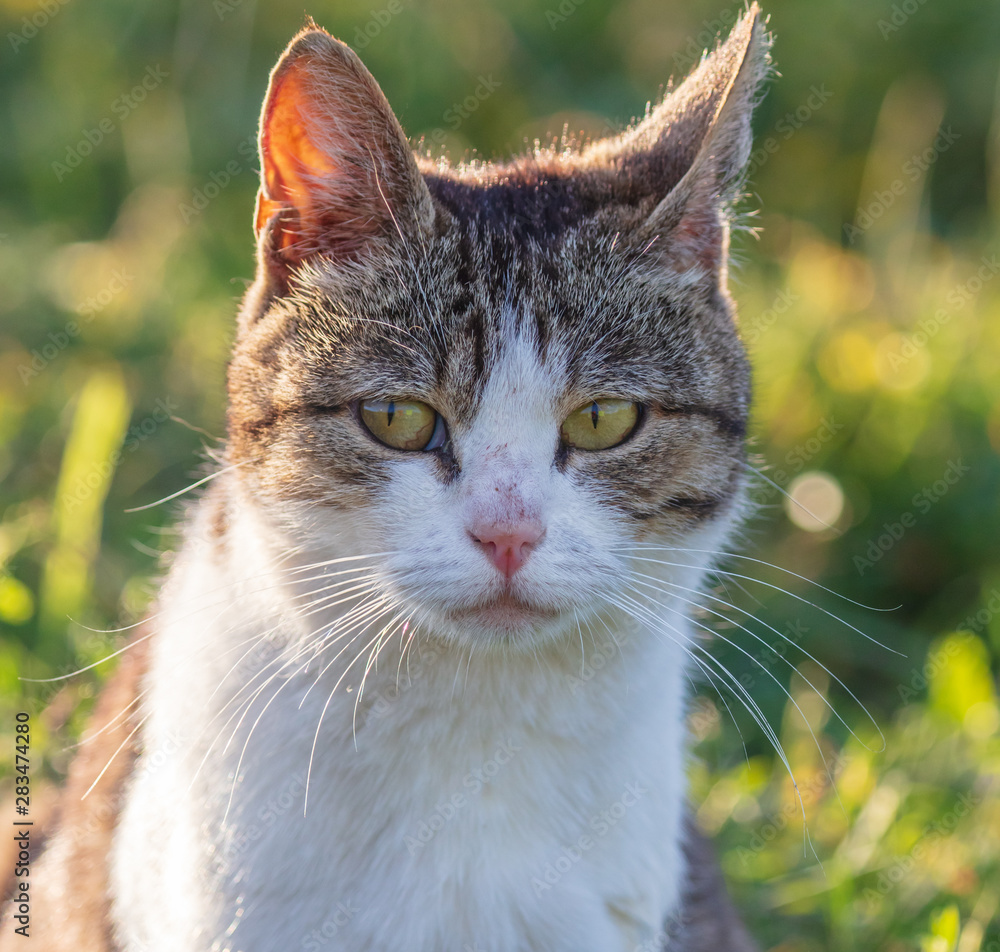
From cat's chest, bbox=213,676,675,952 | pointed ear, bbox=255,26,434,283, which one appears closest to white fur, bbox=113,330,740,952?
cat's chest, bbox=213,676,675,952

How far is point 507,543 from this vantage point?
1.52 meters

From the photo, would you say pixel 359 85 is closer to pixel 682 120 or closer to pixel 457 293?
pixel 457 293

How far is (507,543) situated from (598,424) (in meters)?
0.32

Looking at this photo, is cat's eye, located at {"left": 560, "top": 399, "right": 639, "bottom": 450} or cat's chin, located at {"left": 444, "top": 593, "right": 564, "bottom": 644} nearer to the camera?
cat's chin, located at {"left": 444, "top": 593, "right": 564, "bottom": 644}

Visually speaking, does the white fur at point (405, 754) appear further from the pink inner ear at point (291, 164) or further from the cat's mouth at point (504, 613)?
the pink inner ear at point (291, 164)

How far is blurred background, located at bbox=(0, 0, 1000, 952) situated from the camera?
8.34 feet

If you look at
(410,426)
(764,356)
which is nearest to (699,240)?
(410,426)

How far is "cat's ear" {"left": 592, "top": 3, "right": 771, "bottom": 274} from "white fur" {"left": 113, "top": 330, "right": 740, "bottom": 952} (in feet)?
1.30

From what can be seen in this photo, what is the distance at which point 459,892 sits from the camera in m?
1.72

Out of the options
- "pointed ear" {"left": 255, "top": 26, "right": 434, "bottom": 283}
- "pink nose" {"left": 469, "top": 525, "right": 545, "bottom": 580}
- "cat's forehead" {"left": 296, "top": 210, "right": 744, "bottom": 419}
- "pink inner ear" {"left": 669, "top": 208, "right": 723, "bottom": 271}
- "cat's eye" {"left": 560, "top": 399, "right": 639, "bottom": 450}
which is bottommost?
"pink nose" {"left": 469, "top": 525, "right": 545, "bottom": 580}

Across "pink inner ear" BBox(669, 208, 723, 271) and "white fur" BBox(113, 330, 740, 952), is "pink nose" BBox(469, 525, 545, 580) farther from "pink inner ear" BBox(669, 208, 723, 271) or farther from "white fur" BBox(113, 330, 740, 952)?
"pink inner ear" BBox(669, 208, 723, 271)

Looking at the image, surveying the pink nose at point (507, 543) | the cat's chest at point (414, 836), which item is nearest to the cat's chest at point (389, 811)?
the cat's chest at point (414, 836)

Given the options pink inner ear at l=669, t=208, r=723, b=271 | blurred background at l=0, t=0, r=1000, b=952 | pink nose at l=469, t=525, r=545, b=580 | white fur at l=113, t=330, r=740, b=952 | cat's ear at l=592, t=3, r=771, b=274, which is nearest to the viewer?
pink nose at l=469, t=525, r=545, b=580

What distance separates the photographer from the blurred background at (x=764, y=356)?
8.34 feet
